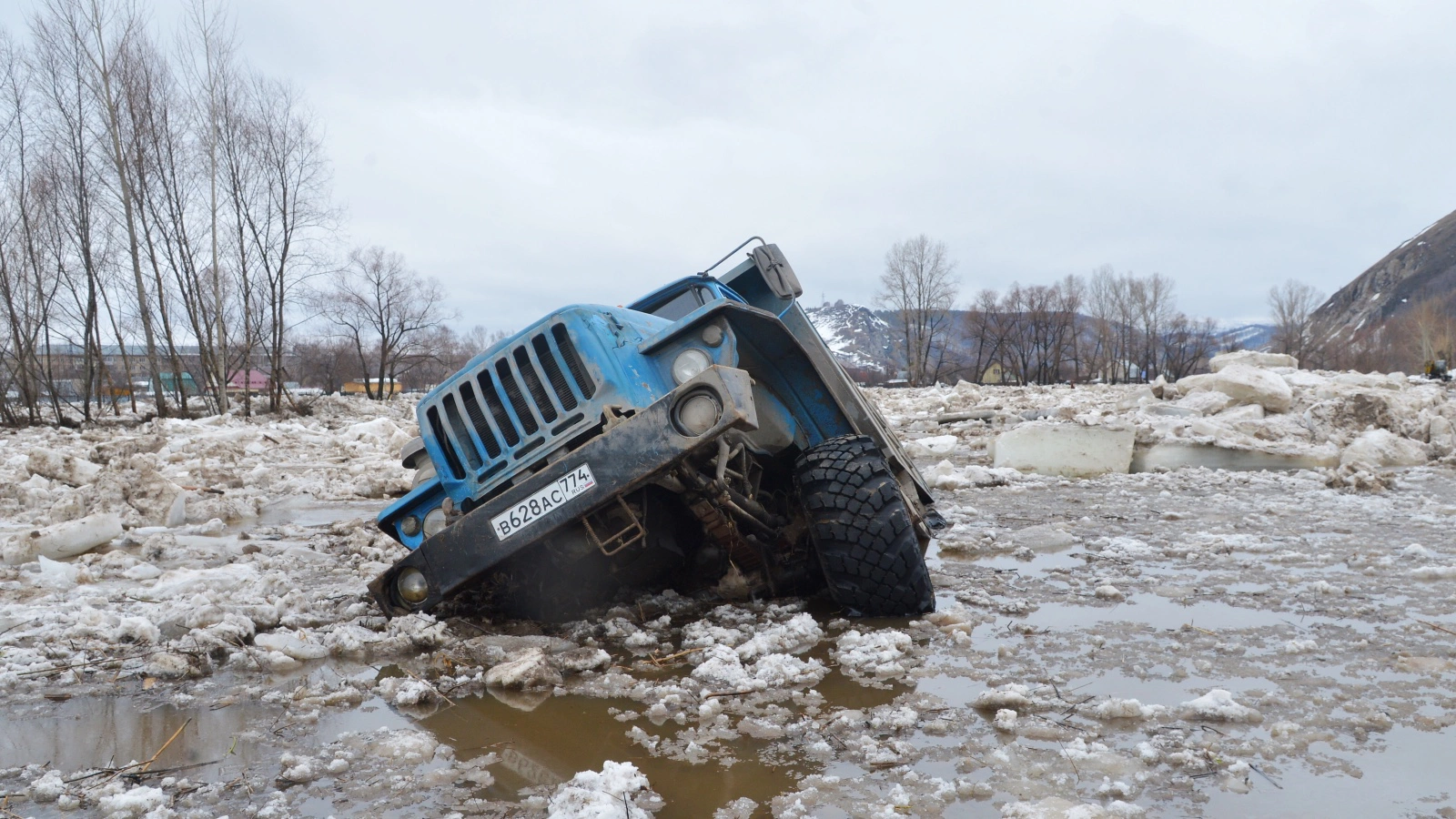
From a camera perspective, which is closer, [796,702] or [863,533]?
[796,702]

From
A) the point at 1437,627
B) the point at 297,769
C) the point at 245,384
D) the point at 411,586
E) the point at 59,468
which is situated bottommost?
the point at 1437,627

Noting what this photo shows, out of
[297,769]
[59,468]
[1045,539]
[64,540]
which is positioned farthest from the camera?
[59,468]

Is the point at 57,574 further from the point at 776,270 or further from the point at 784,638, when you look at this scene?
the point at 776,270

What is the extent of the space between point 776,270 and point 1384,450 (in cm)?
928

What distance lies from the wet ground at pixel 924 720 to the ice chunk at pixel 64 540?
3.01m

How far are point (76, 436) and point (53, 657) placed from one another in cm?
1508

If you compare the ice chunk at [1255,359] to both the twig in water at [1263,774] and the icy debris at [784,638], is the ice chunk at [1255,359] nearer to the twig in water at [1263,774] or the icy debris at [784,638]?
the icy debris at [784,638]

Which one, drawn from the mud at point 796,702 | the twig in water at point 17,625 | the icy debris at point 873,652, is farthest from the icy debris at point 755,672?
the twig in water at point 17,625

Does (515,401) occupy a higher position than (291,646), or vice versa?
(515,401)

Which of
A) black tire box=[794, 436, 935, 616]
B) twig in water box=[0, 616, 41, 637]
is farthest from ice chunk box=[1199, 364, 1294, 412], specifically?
twig in water box=[0, 616, 41, 637]

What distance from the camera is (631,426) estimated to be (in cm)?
368

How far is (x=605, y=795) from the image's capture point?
241 centimetres

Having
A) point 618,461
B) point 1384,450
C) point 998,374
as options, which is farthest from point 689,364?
point 998,374

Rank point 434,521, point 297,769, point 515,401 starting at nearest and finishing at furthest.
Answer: point 297,769
point 515,401
point 434,521
